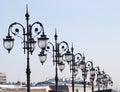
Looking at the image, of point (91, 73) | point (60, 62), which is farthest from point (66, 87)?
point (60, 62)

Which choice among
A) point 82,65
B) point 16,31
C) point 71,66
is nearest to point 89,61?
point 82,65

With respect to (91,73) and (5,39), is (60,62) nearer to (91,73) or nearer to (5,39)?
(5,39)

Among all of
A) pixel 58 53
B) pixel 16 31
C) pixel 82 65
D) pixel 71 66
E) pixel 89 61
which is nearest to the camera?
pixel 16 31

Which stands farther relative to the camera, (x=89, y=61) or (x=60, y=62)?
(x=89, y=61)

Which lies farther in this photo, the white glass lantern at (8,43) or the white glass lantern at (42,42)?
the white glass lantern at (42,42)

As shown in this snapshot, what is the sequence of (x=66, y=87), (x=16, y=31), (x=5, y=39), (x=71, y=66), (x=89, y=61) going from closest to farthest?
(x=5, y=39), (x=16, y=31), (x=71, y=66), (x=89, y=61), (x=66, y=87)

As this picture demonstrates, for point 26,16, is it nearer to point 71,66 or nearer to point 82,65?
point 71,66

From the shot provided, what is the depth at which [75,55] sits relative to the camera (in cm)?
3325

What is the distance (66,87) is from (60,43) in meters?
133

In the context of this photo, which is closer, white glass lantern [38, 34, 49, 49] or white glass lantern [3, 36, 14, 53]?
white glass lantern [3, 36, 14, 53]

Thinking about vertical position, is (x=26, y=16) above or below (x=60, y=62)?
above

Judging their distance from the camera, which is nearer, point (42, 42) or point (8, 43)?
point (8, 43)

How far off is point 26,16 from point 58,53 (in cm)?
615

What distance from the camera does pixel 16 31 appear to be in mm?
22781
